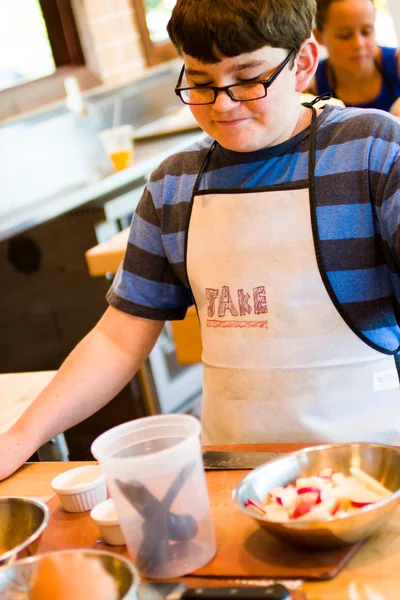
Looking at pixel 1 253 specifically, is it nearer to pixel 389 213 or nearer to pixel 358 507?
pixel 389 213

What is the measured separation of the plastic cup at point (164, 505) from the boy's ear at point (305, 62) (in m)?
0.61

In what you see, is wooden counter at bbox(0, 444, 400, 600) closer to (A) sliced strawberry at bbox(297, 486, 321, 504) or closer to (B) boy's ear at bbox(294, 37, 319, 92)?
(A) sliced strawberry at bbox(297, 486, 321, 504)

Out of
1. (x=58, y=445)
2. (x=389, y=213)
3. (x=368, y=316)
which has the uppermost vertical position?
(x=389, y=213)

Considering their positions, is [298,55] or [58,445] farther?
[58,445]

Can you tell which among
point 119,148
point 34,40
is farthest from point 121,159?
point 34,40

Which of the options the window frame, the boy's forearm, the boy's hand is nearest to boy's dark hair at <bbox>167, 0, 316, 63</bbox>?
the boy's forearm

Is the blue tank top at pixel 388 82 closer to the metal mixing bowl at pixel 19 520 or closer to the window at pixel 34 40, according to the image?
the window at pixel 34 40

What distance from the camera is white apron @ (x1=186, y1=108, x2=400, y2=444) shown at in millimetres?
1377

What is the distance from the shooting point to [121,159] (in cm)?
359

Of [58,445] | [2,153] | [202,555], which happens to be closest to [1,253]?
[2,153]

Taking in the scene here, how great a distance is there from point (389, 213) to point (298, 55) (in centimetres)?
28

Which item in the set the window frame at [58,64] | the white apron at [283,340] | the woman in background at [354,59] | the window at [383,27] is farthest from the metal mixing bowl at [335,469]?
the window at [383,27]

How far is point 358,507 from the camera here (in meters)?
1.01

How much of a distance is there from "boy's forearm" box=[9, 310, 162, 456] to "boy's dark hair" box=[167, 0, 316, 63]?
0.50m
